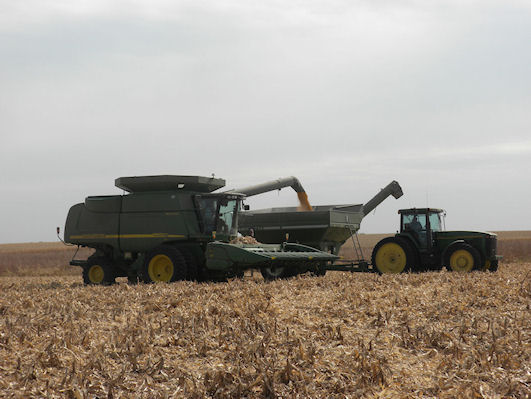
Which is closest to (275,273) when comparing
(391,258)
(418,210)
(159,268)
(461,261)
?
(159,268)

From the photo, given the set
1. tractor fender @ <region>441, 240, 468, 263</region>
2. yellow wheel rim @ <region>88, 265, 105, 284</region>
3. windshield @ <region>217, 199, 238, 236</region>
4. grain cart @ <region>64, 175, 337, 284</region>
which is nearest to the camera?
grain cart @ <region>64, 175, 337, 284</region>

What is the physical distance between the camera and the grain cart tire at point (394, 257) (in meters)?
15.9

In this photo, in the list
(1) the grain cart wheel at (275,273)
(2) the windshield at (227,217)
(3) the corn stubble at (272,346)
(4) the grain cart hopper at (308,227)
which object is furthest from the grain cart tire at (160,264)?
(3) the corn stubble at (272,346)

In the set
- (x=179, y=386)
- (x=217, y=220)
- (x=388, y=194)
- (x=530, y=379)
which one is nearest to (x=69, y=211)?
(x=217, y=220)

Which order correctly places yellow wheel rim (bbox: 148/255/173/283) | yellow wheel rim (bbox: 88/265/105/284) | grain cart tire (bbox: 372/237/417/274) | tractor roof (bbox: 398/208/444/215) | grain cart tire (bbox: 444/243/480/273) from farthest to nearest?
1. tractor roof (bbox: 398/208/444/215)
2. grain cart tire (bbox: 372/237/417/274)
3. grain cart tire (bbox: 444/243/480/273)
4. yellow wheel rim (bbox: 88/265/105/284)
5. yellow wheel rim (bbox: 148/255/173/283)

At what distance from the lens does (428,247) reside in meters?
16.0

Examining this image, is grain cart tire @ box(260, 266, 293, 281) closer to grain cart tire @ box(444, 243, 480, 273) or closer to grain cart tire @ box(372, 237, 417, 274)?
grain cart tire @ box(372, 237, 417, 274)

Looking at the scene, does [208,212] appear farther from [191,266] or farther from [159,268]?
[159,268]

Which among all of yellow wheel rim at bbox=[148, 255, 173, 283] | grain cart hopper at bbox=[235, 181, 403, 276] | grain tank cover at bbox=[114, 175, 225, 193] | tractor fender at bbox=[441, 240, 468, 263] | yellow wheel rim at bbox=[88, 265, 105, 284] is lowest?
yellow wheel rim at bbox=[88, 265, 105, 284]

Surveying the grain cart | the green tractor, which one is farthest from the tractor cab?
the grain cart

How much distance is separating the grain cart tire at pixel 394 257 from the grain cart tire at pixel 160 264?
5.52m

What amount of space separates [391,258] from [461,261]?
176 cm

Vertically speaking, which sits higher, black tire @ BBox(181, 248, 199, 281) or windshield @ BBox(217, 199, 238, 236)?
windshield @ BBox(217, 199, 238, 236)

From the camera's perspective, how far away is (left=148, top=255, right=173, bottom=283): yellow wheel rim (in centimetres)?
1380
